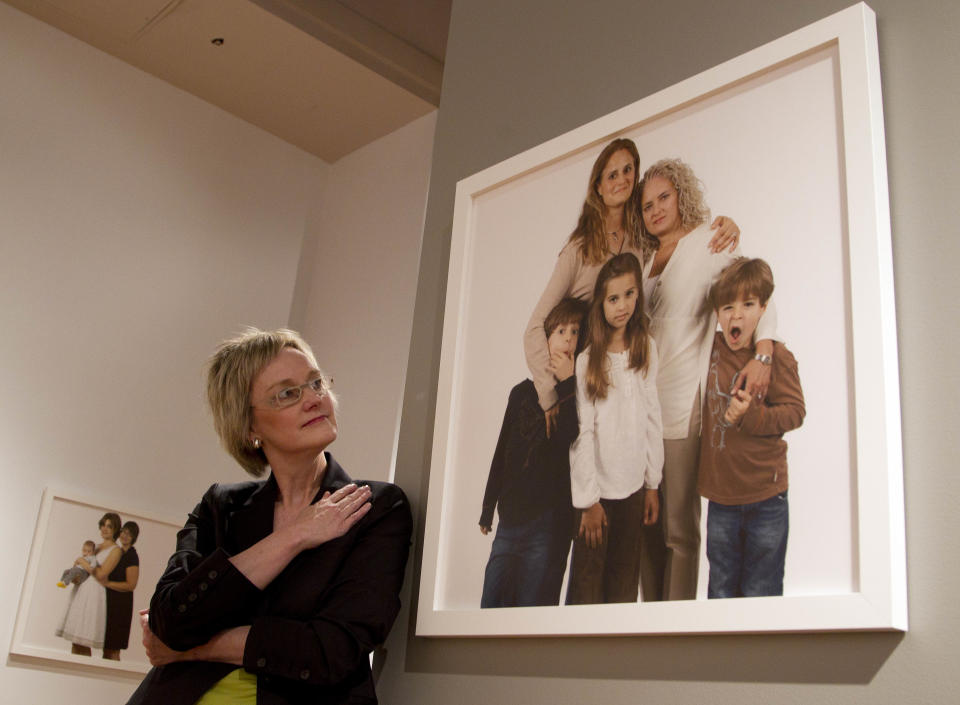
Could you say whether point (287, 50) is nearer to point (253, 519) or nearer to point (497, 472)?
point (253, 519)

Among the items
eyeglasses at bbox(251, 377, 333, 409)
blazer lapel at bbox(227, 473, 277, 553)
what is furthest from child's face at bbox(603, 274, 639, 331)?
blazer lapel at bbox(227, 473, 277, 553)

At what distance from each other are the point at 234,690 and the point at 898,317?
1.24 m

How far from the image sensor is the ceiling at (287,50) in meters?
3.86

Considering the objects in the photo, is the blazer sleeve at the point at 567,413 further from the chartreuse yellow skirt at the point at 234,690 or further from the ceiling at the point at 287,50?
the ceiling at the point at 287,50

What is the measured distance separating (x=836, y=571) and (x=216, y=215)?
3631 millimetres

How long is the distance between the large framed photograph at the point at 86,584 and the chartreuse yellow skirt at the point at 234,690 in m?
1.95

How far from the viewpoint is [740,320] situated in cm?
142

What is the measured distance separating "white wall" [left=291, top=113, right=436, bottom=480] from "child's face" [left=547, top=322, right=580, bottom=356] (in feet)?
7.12

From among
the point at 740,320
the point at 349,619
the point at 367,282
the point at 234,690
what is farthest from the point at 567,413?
the point at 367,282

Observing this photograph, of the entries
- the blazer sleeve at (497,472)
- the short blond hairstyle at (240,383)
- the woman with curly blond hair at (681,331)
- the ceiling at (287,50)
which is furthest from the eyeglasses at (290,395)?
the ceiling at (287,50)

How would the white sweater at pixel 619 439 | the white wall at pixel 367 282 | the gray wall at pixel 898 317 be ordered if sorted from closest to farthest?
the gray wall at pixel 898 317 → the white sweater at pixel 619 439 → the white wall at pixel 367 282

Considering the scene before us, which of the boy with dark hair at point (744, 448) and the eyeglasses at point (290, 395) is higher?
the eyeglasses at point (290, 395)

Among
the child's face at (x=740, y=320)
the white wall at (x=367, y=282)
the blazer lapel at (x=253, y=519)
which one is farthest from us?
the white wall at (x=367, y=282)

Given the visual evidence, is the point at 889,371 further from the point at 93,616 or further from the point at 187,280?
the point at 187,280
